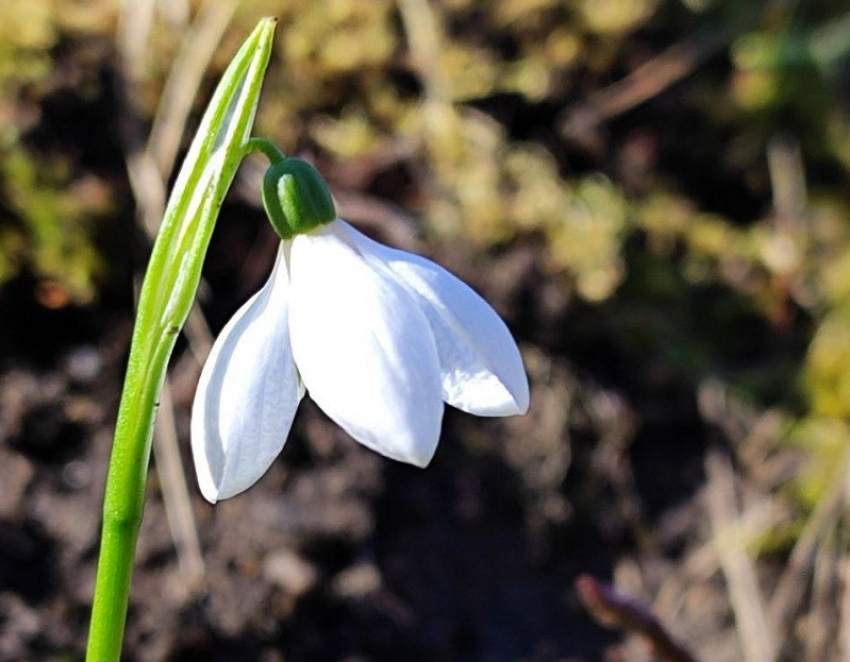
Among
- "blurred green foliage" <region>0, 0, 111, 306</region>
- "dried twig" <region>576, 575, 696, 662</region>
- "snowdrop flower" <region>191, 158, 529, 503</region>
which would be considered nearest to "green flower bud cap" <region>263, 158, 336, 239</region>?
"snowdrop flower" <region>191, 158, 529, 503</region>

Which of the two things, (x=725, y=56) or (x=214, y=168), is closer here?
(x=214, y=168)

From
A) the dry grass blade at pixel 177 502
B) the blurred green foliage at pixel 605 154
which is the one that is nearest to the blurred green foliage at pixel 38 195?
the blurred green foliage at pixel 605 154

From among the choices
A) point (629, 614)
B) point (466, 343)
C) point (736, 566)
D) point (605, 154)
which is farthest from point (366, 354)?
point (605, 154)

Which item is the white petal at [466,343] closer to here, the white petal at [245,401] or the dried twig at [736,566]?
the white petal at [245,401]

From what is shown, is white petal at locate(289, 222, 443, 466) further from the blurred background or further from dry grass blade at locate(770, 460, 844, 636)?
dry grass blade at locate(770, 460, 844, 636)

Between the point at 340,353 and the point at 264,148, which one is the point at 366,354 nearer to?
the point at 340,353

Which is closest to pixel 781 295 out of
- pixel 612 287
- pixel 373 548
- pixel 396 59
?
pixel 612 287

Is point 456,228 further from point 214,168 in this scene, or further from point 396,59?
point 214,168
